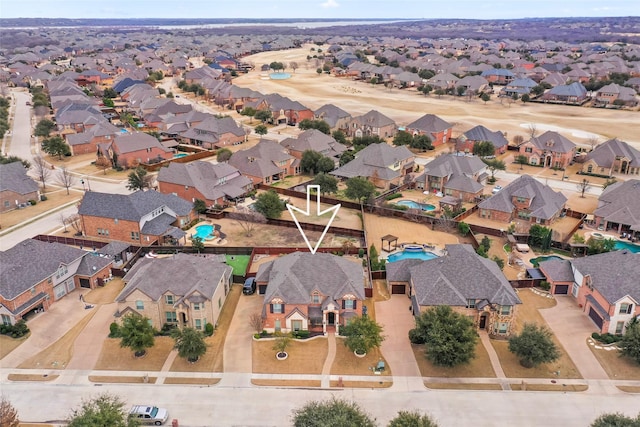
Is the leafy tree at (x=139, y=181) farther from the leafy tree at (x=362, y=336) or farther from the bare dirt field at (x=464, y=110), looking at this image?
the bare dirt field at (x=464, y=110)

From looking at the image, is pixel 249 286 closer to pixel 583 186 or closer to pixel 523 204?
pixel 523 204

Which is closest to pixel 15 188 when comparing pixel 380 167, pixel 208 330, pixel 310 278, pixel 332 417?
pixel 208 330

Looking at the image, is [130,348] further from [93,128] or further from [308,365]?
[93,128]

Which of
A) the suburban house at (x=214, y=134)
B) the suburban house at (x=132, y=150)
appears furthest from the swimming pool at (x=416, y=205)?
the suburban house at (x=132, y=150)

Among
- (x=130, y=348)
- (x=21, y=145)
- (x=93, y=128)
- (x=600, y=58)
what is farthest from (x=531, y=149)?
(x=600, y=58)

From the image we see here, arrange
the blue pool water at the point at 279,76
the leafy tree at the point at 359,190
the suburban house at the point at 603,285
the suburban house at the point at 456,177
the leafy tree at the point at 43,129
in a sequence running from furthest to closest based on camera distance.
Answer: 1. the blue pool water at the point at 279,76
2. the leafy tree at the point at 43,129
3. the suburban house at the point at 456,177
4. the leafy tree at the point at 359,190
5. the suburban house at the point at 603,285

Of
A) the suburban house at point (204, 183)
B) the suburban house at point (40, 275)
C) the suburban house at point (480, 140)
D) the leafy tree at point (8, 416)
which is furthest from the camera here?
the suburban house at point (480, 140)

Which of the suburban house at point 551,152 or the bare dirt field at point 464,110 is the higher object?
the suburban house at point 551,152
